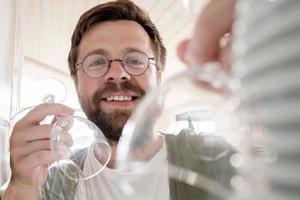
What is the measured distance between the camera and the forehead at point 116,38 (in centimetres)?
100

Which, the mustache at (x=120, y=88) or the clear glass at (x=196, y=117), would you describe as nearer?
the clear glass at (x=196, y=117)

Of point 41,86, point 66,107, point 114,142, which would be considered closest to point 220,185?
point 66,107

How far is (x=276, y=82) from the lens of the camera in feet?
0.52

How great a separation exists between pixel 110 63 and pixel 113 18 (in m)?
0.18

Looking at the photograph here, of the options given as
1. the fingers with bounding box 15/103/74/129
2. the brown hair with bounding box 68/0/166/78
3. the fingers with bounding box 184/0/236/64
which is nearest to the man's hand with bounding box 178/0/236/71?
the fingers with bounding box 184/0/236/64

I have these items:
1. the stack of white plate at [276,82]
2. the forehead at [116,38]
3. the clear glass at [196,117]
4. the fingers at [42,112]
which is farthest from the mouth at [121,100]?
the stack of white plate at [276,82]

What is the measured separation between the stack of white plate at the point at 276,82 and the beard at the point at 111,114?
0.77 metres

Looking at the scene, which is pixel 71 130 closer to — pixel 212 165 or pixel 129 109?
pixel 129 109

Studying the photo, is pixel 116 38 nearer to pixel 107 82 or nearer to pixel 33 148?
pixel 107 82

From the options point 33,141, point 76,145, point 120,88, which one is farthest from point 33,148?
point 120,88

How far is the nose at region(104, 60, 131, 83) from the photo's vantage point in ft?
3.15

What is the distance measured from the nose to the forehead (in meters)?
0.03

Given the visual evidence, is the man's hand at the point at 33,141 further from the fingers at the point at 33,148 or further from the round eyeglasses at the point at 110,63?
the round eyeglasses at the point at 110,63

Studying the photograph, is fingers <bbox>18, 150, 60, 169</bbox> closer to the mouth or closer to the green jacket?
the green jacket
